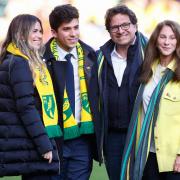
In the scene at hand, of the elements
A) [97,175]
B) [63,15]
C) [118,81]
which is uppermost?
[63,15]

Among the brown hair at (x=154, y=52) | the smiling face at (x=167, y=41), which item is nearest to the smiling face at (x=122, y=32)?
the brown hair at (x=154, y=52)

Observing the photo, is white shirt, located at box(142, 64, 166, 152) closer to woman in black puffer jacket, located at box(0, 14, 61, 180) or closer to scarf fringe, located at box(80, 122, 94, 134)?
scarf fringe, located at box(80, 122, 94, 134)

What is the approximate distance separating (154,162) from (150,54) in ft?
2.30

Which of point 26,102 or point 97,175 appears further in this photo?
point 97,175

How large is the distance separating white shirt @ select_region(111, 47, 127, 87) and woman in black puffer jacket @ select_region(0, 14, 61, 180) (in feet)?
1.64

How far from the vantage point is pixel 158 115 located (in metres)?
3.23

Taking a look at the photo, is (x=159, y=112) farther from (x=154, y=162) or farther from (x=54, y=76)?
(x=54, y=76)

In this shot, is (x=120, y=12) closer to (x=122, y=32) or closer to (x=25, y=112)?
(x=122, y=32)

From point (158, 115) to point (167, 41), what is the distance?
0.47m

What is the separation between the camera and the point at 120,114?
344cm

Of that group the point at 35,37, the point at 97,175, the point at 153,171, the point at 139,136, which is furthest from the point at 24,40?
the point at 97,175

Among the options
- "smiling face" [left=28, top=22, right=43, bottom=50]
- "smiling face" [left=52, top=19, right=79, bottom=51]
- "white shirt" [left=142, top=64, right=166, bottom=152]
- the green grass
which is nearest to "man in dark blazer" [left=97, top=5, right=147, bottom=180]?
"white shirt" [left=142, top=64, right=166, bottom=152]

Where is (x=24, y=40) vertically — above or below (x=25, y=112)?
above

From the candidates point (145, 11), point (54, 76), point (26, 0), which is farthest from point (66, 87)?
point (145, 11)
